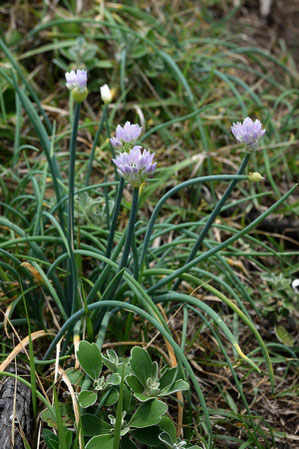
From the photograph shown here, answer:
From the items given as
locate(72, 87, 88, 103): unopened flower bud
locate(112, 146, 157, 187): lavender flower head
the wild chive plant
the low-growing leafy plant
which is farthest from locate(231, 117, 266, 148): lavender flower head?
the low-growing leafy plant

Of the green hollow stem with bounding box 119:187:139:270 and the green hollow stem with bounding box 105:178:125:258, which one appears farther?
the green hollow stem with bounding box 105:178:125:258

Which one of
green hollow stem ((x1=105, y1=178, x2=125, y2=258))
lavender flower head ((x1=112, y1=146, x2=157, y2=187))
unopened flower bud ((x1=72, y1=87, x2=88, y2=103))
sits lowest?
green hollow stem ((x1=105, y1=178, x2=125, y2=258))

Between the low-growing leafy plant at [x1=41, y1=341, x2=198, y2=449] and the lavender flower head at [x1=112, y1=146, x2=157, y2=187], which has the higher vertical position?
the lavender flower head at [x1=112, y1=146, x2=157, y2=187]

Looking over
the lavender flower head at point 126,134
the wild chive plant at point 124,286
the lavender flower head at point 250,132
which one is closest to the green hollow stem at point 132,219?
the wild chive plant at point 124,286

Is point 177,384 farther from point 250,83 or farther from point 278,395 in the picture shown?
point 250,83

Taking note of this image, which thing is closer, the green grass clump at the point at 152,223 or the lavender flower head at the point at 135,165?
the lavender flower head at the point at 135,165

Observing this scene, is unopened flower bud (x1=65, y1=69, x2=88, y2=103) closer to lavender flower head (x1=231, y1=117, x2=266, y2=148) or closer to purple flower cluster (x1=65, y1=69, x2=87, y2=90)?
purple flower cluster (x1=65, y1=69, x2=87, y2=90)

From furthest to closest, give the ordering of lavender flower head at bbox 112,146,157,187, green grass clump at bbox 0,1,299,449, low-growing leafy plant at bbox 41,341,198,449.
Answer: green grass clump at bbox 0,1,299,449 < low-growing leafy plant at bbox 41,341,198,449 < lavender flower head at bbox 112,146,157,187

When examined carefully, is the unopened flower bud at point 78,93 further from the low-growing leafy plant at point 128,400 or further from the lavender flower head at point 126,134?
the low-growing leafy plant at point 128,400
